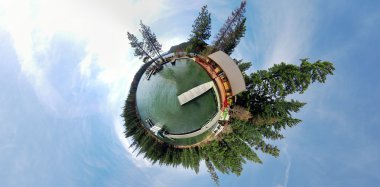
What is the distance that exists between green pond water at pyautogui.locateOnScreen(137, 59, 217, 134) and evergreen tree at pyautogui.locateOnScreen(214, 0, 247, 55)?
16.6 ft

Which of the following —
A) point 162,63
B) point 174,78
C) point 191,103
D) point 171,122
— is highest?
point 162,63

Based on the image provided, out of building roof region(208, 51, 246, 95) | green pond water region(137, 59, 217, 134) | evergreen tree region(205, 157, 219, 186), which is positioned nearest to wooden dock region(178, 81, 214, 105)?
green pond water region(137, 59, 217, 134)

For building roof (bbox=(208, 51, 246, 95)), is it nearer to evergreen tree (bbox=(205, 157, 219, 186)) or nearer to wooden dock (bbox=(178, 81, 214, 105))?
wooden dock (bbox=(178, 81, 214, 105))

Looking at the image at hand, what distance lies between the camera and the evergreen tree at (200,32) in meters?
28.5

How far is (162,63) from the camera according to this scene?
2908 centimetres

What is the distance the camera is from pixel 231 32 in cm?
2988

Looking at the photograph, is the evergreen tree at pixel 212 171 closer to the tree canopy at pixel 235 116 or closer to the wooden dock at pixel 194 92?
the tree canopy at pixel 235 116

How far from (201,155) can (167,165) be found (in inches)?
170

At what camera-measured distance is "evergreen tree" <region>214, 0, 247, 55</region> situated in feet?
94.6

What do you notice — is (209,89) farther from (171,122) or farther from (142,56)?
(142,56)

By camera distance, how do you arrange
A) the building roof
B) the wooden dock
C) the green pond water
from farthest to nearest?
the green pond water
the wooden dock
the building roof

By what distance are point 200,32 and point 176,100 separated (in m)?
8.97

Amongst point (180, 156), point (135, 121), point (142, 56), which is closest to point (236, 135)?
point (180, 156)

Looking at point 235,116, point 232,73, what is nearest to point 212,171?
point 235,116
